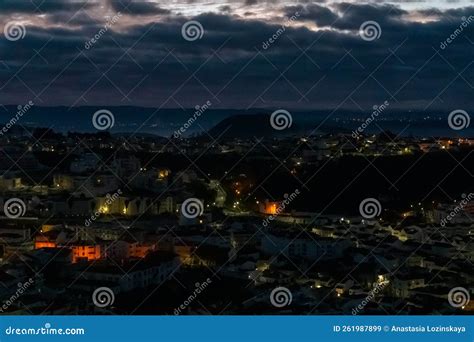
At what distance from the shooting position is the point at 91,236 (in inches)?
237

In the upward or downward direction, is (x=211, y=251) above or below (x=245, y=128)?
below

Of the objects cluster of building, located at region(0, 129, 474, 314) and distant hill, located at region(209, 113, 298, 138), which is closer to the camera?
cluster of building, located at region(0, 129, 474, 314)

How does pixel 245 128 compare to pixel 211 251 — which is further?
pixel 245 128

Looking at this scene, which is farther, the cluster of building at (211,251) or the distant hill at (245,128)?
the distant hill at (245,128)

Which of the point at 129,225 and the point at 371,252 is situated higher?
the point at 129,225

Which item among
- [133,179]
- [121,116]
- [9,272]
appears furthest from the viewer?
[133,179]

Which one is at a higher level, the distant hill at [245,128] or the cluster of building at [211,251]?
the distant hill at [245,128]

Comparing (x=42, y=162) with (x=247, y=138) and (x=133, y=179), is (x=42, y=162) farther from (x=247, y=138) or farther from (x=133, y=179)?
(x=247, y=138)

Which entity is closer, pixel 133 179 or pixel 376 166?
pixel 133 179

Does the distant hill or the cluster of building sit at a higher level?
the distant hill

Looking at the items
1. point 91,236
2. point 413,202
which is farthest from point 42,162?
point 413,202

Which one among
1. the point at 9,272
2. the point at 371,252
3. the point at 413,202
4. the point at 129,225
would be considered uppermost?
the point at 413,202

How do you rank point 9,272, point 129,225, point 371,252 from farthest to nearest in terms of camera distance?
point 129,225
point 371,252
point 9,272

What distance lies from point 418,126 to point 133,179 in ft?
15.6
